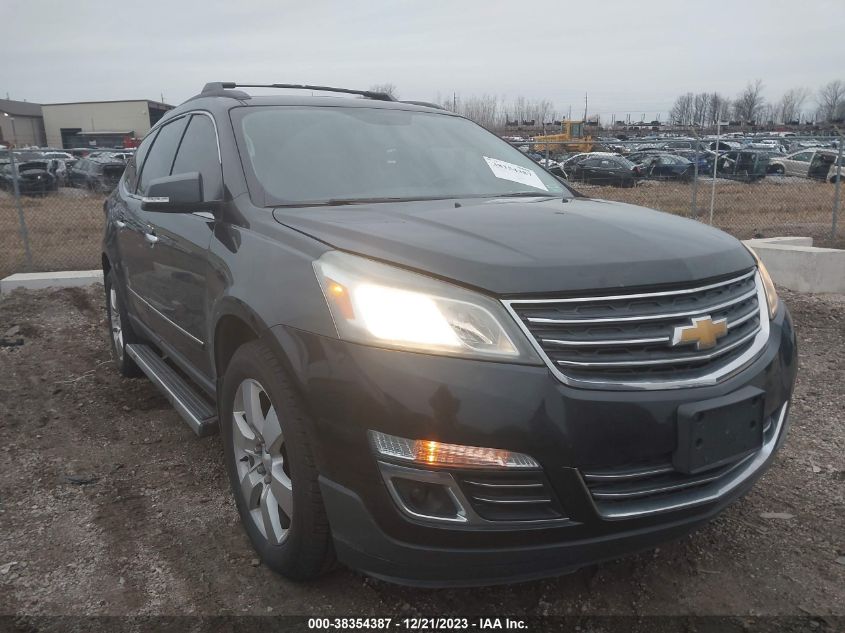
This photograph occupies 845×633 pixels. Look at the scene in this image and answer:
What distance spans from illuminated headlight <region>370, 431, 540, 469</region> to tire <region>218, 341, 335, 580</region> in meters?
0.38

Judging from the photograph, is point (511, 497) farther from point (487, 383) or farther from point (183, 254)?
point (183, 254)

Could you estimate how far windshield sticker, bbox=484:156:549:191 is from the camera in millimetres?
3456

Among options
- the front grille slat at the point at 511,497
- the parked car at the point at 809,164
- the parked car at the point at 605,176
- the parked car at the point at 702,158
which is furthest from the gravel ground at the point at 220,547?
the parked car at the point at 809,164

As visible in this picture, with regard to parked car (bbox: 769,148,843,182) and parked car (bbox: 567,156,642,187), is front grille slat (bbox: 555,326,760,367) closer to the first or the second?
parked car (bbox: 567,156,642,187)

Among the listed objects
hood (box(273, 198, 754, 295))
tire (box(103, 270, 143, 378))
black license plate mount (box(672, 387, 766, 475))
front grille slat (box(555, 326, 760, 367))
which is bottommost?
tire (box(103, 270, 143, 378))

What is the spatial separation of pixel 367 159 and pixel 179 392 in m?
1.50

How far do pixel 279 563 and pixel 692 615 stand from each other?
4.66 ft

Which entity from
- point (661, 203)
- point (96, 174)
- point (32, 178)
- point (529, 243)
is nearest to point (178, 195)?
point (529, 243)

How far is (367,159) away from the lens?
3186mm

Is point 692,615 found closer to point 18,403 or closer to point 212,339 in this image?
point 212,339

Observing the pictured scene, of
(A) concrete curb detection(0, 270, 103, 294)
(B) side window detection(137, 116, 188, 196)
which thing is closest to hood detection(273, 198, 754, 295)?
(B) side window detection(137, 116, 188, 196)

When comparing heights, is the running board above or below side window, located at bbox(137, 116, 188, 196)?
below

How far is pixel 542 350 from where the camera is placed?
1.91m

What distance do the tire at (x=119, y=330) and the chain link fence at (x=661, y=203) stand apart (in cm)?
535
